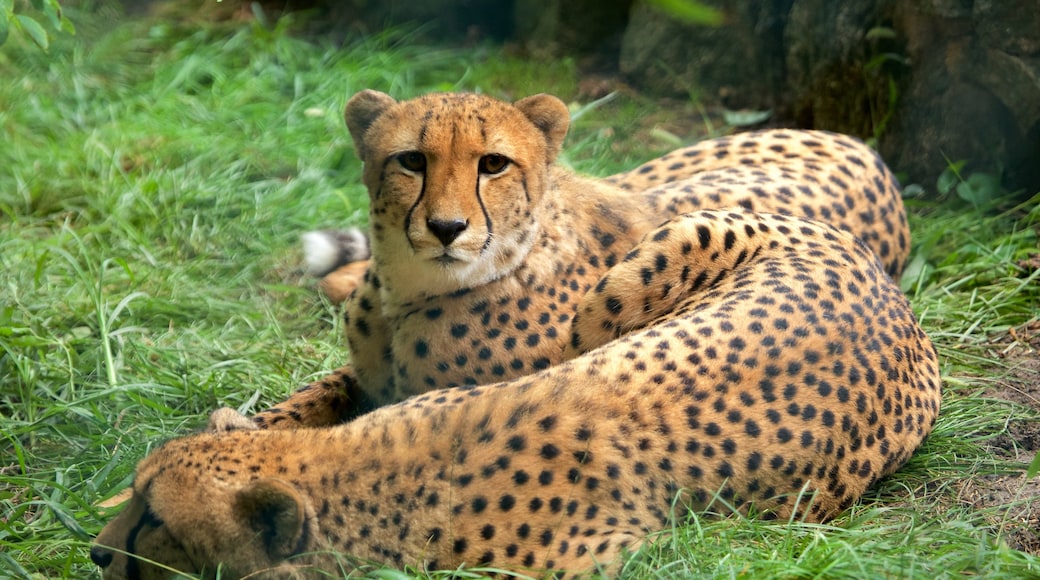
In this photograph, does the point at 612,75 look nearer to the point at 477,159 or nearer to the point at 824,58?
the point at 824,58

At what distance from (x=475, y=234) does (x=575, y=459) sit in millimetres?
943

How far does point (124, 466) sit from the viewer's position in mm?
3736

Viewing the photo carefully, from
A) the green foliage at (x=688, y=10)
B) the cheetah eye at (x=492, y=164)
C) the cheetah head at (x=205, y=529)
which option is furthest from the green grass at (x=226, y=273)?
the green foliage at (x=688, y=10)

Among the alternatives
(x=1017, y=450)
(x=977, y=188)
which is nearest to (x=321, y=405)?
(x=1017, y=450)

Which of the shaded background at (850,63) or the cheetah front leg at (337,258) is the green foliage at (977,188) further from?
the cheetah front leg at (337,258)

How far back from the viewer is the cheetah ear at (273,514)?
264 centimetres

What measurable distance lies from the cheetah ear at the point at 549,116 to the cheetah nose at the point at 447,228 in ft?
2.00

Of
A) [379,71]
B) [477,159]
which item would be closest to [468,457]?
[477,159]

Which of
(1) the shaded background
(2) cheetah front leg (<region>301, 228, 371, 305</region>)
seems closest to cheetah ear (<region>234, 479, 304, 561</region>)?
(2) cheetah front leg (<region>301, 228, 371, 305</region>)

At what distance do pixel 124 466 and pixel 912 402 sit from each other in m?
2.49

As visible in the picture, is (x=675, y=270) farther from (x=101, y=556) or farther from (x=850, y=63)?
(x=850, y=63)

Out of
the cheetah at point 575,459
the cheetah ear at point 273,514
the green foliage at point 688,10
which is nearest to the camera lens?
the green foliage at point 688,10

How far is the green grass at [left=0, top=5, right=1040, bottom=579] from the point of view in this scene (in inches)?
126

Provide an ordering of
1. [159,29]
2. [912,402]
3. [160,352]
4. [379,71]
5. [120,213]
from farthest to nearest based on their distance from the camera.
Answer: [159,29]
[379,71]
[120,213]
[160,352]
[912,402]
